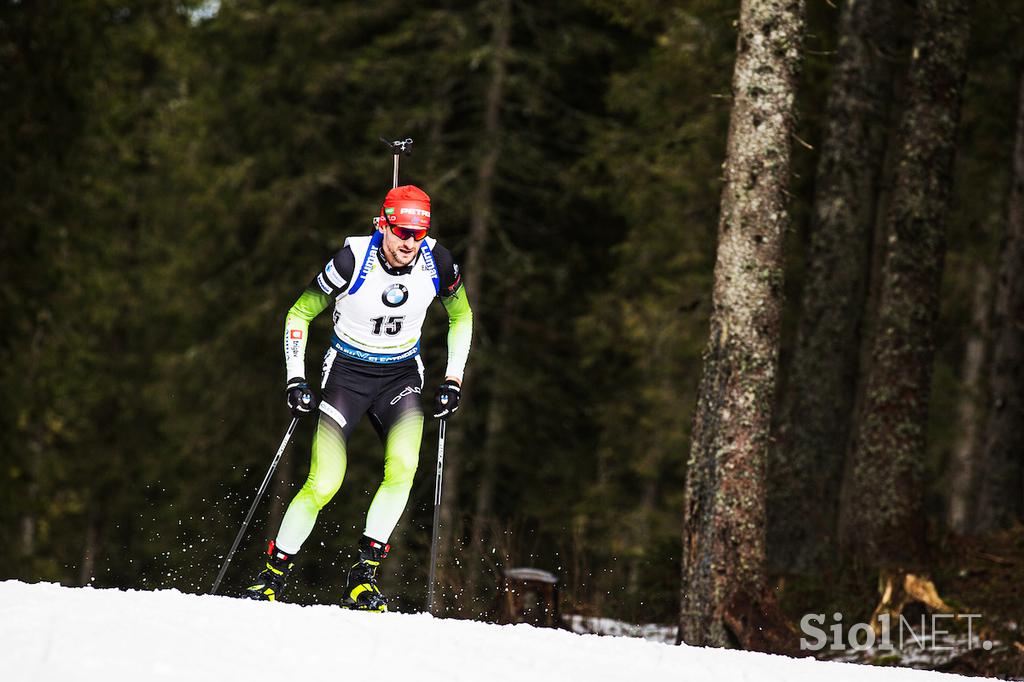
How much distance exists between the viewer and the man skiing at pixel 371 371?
29.6ft

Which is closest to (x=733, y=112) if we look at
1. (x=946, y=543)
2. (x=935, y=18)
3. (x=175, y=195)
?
(x=935, y=18)

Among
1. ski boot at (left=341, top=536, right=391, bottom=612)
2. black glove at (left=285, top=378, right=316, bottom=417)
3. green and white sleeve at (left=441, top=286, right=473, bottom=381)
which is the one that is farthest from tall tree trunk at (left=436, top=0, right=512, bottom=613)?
black glove at (left=285, top=378, right=316, bottom=417)

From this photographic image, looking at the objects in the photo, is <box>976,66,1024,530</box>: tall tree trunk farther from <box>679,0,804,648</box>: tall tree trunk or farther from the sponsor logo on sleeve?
the sponsor logo on sleeve

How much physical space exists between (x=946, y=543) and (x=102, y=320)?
63.6 ft

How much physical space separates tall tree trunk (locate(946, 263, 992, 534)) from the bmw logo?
16469 mm

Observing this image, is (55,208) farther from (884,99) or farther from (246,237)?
(884,99)

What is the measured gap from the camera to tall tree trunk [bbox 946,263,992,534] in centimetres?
2450

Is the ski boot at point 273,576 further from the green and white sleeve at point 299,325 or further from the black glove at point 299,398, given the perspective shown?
the green and white sleeve at point 299,325

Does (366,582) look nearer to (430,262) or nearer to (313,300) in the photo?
(313,300)

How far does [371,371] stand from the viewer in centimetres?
933

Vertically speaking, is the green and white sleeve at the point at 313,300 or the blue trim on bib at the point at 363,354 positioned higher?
the green and white sleeve at the point at 313,300

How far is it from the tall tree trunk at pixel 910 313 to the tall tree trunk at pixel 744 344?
3071mm

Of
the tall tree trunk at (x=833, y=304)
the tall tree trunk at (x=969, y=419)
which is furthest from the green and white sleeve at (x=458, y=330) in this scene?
the tall tree trunk at (x=969, y=419)

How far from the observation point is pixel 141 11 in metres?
28.2
